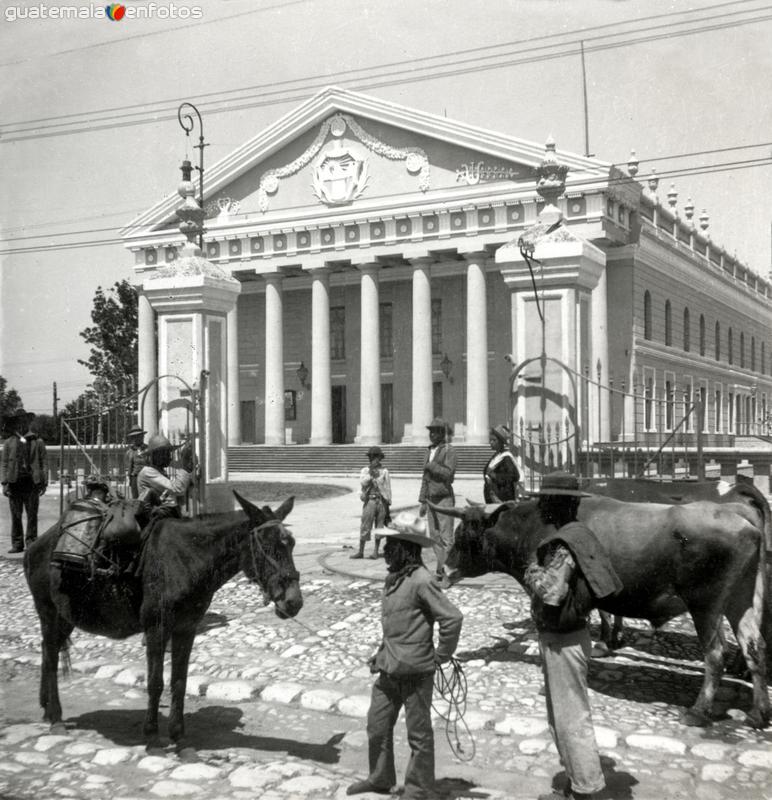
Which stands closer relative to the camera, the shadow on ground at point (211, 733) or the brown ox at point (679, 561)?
the shadow on ground at point (211, 733)

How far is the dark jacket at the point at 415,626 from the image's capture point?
485 cm

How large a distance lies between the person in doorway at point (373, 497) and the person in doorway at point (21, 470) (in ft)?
15.2

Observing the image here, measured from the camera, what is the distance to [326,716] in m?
6.56

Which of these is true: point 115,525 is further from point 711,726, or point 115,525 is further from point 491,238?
point 491,238

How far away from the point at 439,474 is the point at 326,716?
13.8 ft

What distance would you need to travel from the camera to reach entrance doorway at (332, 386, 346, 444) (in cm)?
4322

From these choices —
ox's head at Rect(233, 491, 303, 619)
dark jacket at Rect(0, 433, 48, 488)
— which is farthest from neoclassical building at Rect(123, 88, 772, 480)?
ox's head at Rect(233, 491, 303, 619)

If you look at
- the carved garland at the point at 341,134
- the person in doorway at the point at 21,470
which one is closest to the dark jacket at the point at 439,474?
the person in doorway at the point at 21,470

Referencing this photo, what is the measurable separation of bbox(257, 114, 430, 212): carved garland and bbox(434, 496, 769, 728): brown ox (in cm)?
3270

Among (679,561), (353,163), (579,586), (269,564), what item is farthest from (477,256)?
(579,586)

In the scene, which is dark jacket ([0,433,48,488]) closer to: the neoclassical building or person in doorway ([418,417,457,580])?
person in doorway ([418,417,457,580])

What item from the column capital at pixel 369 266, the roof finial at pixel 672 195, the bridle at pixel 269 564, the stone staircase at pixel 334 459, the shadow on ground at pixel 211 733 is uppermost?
the roof finial at pixel 672 195

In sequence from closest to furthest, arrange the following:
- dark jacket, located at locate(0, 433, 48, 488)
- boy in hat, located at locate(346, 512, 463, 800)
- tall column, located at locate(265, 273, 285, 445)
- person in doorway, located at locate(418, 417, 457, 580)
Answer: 1. boy in hat, located at locate(346, 512, 463, 800)
2. person in doorway, located at locate(418, 417, 457, 580)
3. dark jacket, located at locate(0, 433, 48, 488)
4. tall column, located at locate(265, 273, 285, 445)

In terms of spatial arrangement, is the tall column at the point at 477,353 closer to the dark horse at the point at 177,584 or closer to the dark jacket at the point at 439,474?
the dark jacket at the point at 439,474
